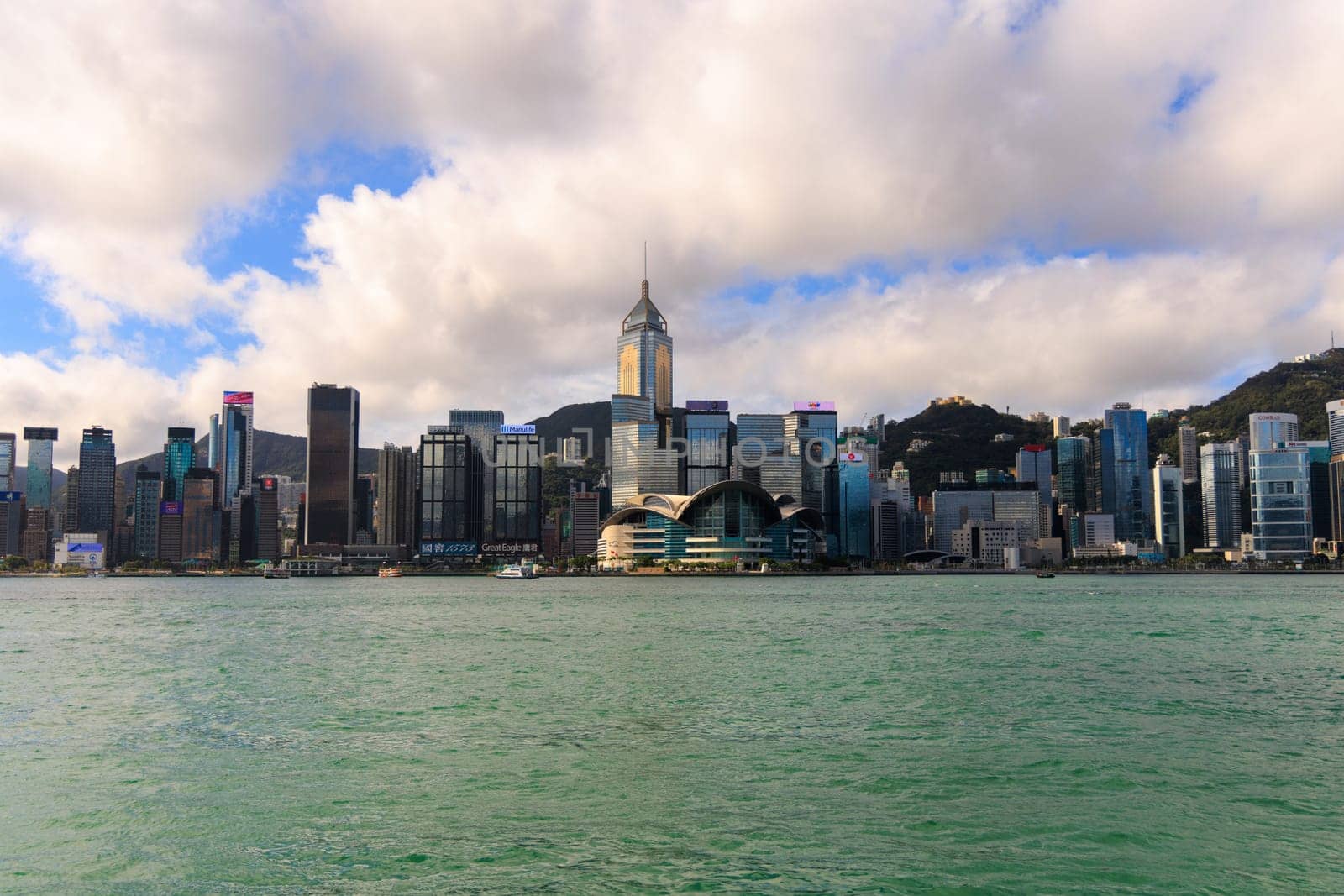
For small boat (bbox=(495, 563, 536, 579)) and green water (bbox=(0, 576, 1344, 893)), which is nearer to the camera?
green water (bbox=(0, 576, 1344, 893))

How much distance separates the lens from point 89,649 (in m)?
44.8

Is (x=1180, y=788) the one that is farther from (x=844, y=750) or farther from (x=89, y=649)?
(x=89, y=649)

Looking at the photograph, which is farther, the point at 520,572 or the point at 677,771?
the point at 520,572

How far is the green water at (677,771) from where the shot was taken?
13.0 meters

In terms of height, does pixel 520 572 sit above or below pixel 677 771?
below

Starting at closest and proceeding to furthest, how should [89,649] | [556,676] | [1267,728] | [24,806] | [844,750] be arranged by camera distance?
1. [24,806]
2. [844,750]
3. [1267,728]
4. [556,676]
5. [89,649]

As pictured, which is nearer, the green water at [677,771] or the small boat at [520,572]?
the green water at [677,771]

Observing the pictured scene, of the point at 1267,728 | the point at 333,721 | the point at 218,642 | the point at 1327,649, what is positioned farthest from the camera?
the point at 218,642

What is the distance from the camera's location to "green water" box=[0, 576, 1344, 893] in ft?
42.7

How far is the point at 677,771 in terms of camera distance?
1838 centimetres

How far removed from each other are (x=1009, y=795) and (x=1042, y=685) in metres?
14.6

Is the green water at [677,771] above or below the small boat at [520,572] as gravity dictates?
above

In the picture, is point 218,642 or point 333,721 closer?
point 333,721

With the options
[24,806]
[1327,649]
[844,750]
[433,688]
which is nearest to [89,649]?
[433,688]
